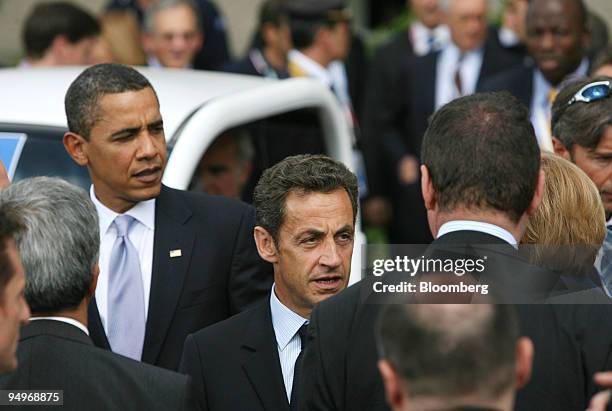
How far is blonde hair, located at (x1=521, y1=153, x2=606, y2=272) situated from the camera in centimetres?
375

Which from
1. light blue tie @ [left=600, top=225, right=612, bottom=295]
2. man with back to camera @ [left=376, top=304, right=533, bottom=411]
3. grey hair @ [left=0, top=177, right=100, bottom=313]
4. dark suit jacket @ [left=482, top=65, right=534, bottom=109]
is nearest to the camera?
man with back to camera @ [left=376, top=304, right=533, bottom=411]

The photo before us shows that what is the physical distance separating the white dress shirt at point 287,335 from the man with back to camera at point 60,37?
12.7ft

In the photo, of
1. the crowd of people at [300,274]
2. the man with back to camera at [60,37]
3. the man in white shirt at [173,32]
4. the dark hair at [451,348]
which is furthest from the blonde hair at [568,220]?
the man in white shirt at [173,32]

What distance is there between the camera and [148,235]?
15.5 feet

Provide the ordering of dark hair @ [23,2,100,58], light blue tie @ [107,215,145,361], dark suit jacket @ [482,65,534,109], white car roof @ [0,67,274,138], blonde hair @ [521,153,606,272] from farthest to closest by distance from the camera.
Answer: dark hair @ [23,2,100,58] < dark suit jacket @ [482,65,534,109] < white car roof @ [0,67,274,138] < light blue tie @ [107,215,145,361] < blonde hair @ [521,153,606,272]

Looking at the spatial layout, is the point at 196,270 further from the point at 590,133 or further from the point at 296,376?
the point at 590,133

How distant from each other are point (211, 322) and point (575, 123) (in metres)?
1.52

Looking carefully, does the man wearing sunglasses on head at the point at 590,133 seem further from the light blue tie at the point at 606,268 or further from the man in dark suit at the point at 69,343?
the man in dark suit at the point at 69,343

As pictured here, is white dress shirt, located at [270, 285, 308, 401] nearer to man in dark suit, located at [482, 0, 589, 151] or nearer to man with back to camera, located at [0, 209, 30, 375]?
man with back to camera, located at [0, 209, 30, 375]

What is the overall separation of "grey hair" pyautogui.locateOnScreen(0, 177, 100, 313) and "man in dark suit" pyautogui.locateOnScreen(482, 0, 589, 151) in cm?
407

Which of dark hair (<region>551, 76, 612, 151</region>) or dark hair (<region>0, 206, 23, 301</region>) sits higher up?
dark hair (<region>551, 76, 612, 151</region>)

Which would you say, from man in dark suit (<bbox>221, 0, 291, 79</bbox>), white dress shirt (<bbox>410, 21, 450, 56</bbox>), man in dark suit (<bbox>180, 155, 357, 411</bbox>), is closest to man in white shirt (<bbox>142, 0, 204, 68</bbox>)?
man in dark suit (<bbox>221, 0, 291, 79</bbox>)

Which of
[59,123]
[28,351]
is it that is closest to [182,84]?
[59,123]

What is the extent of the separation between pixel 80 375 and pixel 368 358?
762 millimetres
